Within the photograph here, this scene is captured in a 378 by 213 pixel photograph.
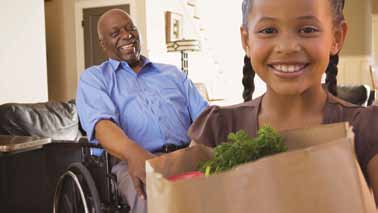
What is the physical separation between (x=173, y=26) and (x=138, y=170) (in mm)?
4578

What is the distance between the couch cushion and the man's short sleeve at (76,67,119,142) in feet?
3.47

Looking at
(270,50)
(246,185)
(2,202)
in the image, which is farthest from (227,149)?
(2,202)

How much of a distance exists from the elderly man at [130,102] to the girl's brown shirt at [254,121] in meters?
0.79

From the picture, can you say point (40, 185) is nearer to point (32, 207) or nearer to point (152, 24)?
point (32, 207)

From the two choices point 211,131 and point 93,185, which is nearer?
point 211,131

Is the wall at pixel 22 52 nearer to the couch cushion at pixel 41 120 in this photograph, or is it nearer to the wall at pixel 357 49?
the couch cushion at pixel 41 120

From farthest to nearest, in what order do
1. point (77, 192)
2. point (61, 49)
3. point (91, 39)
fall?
point (61, 49)
point (91, 39)
point (77, 192)

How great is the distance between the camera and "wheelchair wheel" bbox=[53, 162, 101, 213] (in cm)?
168

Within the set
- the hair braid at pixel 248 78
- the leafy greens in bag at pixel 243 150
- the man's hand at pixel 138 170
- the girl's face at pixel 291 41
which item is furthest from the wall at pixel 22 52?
the leafy greens in bag at pixel 243 150

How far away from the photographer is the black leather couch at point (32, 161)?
7.33 feet

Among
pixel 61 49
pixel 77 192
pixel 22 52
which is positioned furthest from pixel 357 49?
pixel 77 192

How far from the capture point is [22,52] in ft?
11.9

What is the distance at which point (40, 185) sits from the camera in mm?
2508

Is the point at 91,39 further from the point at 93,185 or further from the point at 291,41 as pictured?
the point at 291,41
